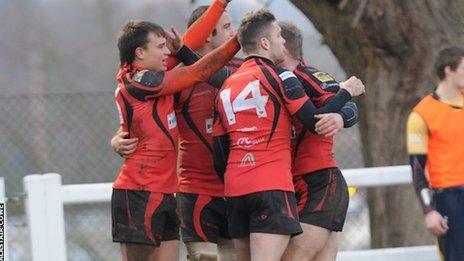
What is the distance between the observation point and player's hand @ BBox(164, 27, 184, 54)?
25.2 feet

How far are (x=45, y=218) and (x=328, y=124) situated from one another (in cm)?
262

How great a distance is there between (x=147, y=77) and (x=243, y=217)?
100 cm

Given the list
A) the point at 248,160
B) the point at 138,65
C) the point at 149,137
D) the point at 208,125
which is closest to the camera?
the point at 248,160

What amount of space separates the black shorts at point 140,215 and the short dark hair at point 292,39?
3.75 feet

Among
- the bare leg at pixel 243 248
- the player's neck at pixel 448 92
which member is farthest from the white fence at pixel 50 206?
the player's neck at pixel 448 92

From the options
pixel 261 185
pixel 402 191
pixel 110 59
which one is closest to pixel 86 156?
pixel 402 191

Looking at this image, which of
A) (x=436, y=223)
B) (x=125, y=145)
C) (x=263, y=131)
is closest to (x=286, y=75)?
(x=263, y=131)

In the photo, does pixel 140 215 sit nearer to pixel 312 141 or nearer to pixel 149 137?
pixel 149 137

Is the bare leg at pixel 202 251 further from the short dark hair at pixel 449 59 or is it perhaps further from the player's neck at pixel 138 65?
the short dark hair at pixel 449 59

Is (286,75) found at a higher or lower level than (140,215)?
higher

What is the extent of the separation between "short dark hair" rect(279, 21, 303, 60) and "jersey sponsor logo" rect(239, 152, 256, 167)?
0.78m

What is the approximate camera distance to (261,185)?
7.10 m

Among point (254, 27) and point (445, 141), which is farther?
point (445, 141)

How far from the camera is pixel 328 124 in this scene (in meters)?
7.03
